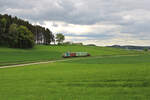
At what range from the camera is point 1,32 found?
236ft

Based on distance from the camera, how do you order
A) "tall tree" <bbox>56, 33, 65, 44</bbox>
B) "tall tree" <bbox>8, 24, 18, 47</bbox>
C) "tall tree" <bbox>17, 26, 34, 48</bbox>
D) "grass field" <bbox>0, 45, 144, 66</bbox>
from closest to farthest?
"grass field" <bbox>0, 45, 144, 66</bbox> < "tall tree" <bbox>8, 24, 18, 47</bbox> < "tall tree" <bbox>17, 26, 34, 48</bbox> < "tall tree" <bbox>56, 33, 65, 44</bbox>

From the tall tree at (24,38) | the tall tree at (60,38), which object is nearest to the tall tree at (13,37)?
the tall tree at (24,38)

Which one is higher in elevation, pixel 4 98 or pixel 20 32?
pixel 20 32

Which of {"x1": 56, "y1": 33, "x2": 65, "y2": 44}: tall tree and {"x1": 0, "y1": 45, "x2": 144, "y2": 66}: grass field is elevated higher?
{"x1": 56, "y1": 33, "x2": 65, "y2": 44}: tall tree

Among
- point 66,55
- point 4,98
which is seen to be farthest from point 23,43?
point 4,98

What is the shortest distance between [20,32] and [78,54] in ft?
107

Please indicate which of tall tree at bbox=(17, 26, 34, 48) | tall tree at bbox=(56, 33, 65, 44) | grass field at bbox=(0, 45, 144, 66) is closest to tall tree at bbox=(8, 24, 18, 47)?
tall tree at bbox=(17, 26, 34, 48)

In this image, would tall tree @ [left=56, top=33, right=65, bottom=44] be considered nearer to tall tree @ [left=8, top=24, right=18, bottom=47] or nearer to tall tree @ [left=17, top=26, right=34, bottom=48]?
tall tree @ [left=17, top=26, right=34, bottom=48]

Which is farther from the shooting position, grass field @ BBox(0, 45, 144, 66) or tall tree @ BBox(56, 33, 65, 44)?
tall tree @ BBox(56, 33, 65, 44)

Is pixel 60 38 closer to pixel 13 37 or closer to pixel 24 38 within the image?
pixel 24 38

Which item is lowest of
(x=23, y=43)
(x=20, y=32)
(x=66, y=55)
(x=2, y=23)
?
(x=66, y=55)

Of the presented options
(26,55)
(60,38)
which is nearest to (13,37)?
(26,55)

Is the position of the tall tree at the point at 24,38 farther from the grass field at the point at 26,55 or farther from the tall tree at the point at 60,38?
the tall tree at the point at 60,38

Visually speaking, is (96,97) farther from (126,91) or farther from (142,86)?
(142,86)
